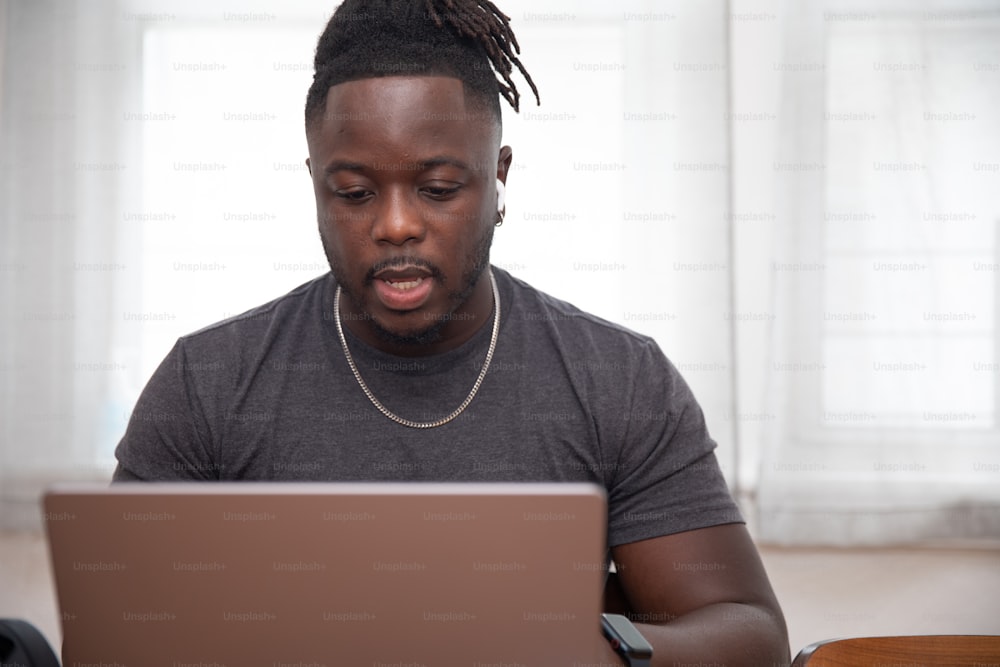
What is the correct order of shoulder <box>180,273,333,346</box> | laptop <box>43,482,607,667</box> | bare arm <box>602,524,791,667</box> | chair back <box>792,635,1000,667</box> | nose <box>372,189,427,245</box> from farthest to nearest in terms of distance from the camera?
shoulder <box>180,273,333,346</box> → nose <box>372,189,427,245</box> → bare arm <box>602,524,791,667</box> → chair back <box>792,635,1000,667</box> → laptop <box>43,482,607,667</box>

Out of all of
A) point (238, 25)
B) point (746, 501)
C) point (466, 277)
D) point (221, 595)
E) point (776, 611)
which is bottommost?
point (746, 501)

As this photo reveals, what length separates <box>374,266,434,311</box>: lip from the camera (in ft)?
3.70

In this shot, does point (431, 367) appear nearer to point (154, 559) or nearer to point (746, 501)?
point (154, 559)

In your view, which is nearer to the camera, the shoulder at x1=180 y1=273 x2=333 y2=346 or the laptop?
the laptop

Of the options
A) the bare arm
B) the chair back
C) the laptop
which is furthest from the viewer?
the bare arm

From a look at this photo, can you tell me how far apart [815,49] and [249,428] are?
2075 mm

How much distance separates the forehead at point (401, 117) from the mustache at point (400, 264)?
129mm

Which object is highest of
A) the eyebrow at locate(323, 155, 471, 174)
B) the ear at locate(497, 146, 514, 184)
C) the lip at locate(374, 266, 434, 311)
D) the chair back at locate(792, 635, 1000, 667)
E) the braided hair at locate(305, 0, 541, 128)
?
the braided hair at locate(305, 0, 541, 128)

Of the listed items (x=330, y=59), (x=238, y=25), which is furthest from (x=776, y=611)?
(x=238, y=25)

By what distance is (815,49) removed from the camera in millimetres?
2586

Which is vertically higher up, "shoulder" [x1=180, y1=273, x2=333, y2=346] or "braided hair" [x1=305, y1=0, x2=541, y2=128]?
"braided hair" [x1=305, y1=0, x2=541, y2=128]

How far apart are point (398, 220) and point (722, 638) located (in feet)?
1.96

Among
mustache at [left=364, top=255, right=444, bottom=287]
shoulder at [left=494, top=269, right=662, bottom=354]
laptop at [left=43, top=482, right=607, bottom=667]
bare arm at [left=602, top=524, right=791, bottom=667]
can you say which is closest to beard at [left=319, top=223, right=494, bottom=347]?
mustache at [left=364, top=255, right=444, bottom=287]

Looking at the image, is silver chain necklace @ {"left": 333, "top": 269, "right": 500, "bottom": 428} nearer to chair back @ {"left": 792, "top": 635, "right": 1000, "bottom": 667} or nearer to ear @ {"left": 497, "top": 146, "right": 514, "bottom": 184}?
ear @ {"left": 497, "top": 146, "right": 514, "bottom": 184}
